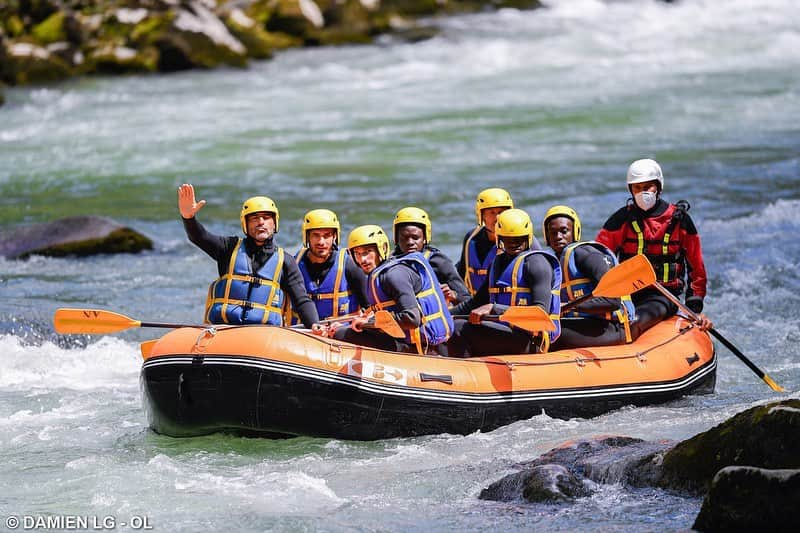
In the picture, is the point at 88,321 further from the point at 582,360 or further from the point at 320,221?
the point at 582,360

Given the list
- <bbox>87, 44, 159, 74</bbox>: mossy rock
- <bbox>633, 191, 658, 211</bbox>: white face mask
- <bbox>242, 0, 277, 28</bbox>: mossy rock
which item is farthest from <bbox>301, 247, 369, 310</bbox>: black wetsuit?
<bbox>242, 0, 277, 28</bbox>: mossy rock

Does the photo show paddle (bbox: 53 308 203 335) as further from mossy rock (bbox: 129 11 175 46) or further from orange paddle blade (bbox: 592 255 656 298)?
mossy rock (bbox: 129 11 175 46)

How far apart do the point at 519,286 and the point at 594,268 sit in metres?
0.60

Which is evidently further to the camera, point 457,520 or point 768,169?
point 768,169

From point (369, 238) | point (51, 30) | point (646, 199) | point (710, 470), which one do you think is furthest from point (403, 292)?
point (51, 30)

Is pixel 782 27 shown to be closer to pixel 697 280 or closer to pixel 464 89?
pixel 464 89

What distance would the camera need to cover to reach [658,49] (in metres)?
26.6

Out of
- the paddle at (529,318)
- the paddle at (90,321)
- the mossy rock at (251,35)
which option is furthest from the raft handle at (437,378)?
the mossy rock at (251,35)

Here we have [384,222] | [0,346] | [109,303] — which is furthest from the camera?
[384,222]

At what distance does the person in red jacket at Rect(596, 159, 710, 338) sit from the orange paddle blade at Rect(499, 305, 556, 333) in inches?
57.0

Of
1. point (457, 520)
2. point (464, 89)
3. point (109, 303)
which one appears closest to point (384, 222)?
point (109, 303)

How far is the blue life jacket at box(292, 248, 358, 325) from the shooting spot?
7.67m

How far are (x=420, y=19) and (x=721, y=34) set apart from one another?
287 inches

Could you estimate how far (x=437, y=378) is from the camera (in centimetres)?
698
